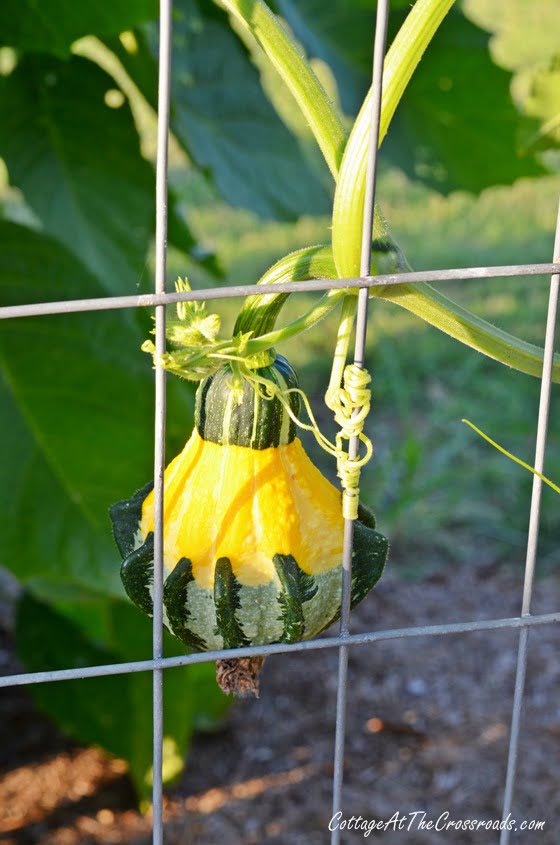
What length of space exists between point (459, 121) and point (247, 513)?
842mm

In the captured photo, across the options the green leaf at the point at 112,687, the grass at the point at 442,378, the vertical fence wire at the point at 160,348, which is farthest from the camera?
the grass at the point at 442,378

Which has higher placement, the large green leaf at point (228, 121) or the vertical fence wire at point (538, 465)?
the large green leaf at point (228, 121)

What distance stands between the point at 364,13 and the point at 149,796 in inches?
42.5

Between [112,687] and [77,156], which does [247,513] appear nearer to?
[77,156]

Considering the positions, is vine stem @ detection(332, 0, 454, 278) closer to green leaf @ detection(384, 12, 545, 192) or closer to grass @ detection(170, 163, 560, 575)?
green leaf @ detection(384, 12, 545, 192)

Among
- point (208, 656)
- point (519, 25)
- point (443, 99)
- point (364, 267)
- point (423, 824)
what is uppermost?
point (519, 25)

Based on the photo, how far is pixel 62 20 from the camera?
925 mm

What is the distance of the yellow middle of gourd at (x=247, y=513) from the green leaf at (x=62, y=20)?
0.46 meters

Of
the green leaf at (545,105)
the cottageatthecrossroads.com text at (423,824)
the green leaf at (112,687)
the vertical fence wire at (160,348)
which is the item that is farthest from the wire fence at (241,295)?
the cottageatthecrossroads.com text at (423,824)

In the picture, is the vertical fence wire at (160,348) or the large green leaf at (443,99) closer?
the vertical fence wire at (160,348)

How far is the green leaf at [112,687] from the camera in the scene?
136 cm

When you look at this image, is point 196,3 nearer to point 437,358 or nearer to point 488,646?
point 488,646

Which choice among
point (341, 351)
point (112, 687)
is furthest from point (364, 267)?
point (112, 687)

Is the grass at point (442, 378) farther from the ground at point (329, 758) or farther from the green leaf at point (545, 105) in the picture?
the green leaf at point (545, 105)
